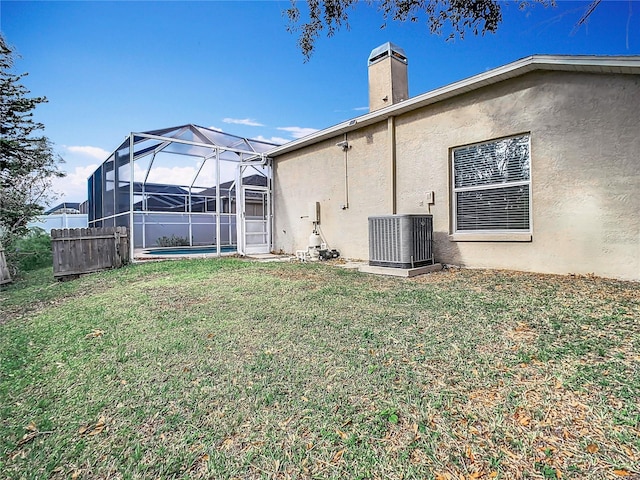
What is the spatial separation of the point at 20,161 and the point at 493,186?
1149cm

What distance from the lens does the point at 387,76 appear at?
312 inches

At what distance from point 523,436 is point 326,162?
310 inches

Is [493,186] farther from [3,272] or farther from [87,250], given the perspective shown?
[3,272]

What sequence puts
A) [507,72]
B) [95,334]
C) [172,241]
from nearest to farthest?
[95,334] < [507,72] < [172,241]

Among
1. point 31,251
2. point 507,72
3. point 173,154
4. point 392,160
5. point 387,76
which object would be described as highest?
point 387,76

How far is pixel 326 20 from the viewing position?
4.92 m

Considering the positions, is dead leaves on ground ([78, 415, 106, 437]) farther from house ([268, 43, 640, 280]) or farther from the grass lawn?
house ([268, 43, 640, 280])

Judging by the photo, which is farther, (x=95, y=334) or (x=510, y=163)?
(x=510, y=163)

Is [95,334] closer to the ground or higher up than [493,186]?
closer to the ground

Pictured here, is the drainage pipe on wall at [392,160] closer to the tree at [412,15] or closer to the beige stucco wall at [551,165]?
the beige stucco wall at [551,165]

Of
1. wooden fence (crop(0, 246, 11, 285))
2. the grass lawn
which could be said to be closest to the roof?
the grass lawn

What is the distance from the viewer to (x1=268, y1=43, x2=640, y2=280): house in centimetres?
454

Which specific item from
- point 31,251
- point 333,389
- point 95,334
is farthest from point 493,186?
point 31,251

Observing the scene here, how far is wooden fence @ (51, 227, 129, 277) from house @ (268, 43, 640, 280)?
5.43 metres
